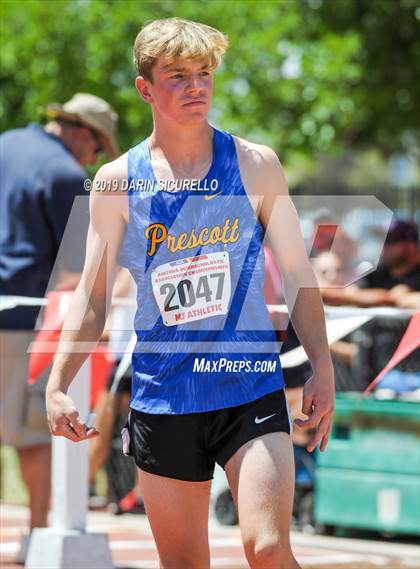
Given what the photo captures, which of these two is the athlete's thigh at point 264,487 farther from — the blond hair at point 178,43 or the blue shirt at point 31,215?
the blue shirt at point 31,215

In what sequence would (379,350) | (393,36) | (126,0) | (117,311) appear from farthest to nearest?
(393,36) < (126,0) < (379,350) < (117,311)

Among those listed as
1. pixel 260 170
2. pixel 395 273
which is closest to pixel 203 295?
pixel 260 170

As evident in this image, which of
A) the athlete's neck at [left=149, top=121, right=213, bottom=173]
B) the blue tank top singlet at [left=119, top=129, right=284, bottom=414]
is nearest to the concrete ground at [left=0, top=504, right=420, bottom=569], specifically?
the blue tank top singlet at [left=119, top=129, right=284, bottom=414]

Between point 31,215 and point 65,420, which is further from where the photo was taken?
point 31,215

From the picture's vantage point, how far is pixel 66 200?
20.5ft

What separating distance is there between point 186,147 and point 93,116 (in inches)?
119

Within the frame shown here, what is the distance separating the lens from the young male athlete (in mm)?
3633

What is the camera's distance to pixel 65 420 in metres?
3.72

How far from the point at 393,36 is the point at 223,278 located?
2154cm

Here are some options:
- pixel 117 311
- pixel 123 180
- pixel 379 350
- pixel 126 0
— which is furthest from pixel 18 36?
pixel 123 180

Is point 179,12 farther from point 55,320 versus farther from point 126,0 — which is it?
point 55,320

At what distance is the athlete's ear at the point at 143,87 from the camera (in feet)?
12.4

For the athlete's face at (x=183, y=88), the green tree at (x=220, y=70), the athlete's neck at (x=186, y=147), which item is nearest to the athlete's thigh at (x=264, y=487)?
the athlete's neck at (x=186, y=147)

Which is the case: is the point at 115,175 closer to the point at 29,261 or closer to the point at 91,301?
the point at 91,301
